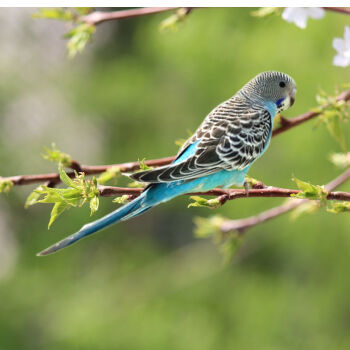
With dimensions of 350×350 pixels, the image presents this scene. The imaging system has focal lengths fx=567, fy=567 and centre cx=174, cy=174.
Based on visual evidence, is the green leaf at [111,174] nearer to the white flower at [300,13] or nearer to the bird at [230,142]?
the bird at [230,142]

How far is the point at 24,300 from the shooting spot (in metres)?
2.66

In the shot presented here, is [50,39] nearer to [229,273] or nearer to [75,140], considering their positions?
[75,140]

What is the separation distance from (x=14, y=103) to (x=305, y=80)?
4.98ft

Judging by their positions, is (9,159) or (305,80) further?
(9,159)

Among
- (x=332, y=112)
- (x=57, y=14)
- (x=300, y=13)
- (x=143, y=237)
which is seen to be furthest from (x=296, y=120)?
(x=143, y=237)

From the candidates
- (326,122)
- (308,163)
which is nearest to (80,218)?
(308,163)

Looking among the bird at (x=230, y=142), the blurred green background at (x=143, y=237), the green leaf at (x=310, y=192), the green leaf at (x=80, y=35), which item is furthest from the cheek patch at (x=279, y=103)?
the blurred green background at (x=143, y=237)

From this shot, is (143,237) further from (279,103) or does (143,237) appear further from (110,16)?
(279,103)

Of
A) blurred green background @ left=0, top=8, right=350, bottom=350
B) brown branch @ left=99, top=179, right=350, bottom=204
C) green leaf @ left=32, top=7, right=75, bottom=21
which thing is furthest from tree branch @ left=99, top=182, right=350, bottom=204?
blurred green background @ left=0, top=8, right=350, bottom=350

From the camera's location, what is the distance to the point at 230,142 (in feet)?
2.02

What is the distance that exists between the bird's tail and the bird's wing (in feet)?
0.21

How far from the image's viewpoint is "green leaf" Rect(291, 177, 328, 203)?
57 cm

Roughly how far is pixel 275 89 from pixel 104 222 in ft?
0.83

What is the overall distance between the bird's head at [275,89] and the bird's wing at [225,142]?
2cm
